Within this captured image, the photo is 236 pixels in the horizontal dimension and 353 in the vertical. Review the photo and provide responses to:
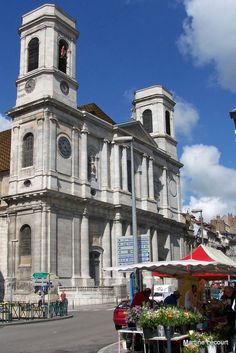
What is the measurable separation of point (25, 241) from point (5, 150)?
44.7 feet

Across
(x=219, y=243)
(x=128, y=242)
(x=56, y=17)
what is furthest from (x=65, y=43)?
(x=219, y=243)

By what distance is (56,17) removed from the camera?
1686 inches

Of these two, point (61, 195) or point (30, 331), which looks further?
point (61, 195)

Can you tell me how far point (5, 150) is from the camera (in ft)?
162

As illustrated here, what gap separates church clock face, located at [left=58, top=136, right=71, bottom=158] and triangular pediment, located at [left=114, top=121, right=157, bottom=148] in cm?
873

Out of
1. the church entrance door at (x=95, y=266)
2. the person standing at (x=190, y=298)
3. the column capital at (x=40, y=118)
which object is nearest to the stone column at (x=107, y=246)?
the church entrance door at (x=95, y=266)

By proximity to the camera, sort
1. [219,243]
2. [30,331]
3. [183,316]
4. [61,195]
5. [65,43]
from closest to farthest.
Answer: [183,316] < [30,331] < [61,195] < [65,43] < [219,243]

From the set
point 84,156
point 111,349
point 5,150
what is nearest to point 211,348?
point 111,349

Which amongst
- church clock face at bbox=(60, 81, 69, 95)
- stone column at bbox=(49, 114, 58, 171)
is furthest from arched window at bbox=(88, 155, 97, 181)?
church clock face at bbox=(60, 81, 69, 95)

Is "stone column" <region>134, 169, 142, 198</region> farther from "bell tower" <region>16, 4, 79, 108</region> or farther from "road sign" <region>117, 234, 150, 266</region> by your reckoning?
"road sign" <region>117, 234, 150, 266</region>

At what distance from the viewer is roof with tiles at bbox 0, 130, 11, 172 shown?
46.3 meters

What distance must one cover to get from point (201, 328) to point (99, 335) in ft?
24.3

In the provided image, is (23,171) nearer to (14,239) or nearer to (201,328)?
(14,239)

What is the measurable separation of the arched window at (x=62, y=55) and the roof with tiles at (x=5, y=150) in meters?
10.6
